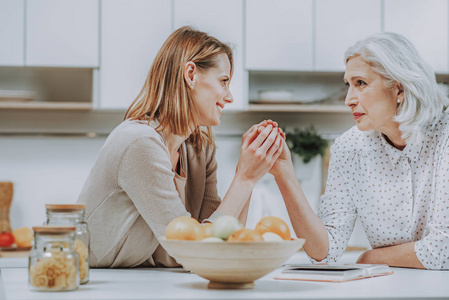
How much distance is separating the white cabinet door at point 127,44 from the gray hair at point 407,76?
1541 millimetres

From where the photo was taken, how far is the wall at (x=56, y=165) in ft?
11.3

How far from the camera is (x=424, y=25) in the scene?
3.53 m

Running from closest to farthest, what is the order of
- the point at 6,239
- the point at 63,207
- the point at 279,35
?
the point at 63,207 < the point at 6,239 < the point at 279,35

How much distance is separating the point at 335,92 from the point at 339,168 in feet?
5.71

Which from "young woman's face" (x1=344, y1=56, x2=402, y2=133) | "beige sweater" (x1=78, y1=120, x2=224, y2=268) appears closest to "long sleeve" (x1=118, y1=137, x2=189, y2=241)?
"beige sweater" (x1=78, y1=120, x2=224, y2=268)

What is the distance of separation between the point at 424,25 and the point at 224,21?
1108 millimetres

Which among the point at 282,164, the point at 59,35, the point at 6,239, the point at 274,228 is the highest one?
the point at 59,35

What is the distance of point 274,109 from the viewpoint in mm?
3414

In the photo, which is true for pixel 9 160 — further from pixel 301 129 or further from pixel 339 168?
pixel 339 168

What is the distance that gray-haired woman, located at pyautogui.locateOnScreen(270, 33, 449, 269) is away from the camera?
193cm

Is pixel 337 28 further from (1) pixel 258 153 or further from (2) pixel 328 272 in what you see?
(2) pixel 328 272

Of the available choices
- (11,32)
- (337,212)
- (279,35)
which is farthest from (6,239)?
(337,212)

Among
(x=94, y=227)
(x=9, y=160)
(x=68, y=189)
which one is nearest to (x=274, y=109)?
(x=68, y=189)

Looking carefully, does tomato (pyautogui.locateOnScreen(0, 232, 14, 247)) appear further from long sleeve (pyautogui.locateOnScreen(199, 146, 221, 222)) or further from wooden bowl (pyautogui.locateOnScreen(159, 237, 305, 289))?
wooden bowl (pyautogui.locateOnScreen(159, 237, 305, 289))
